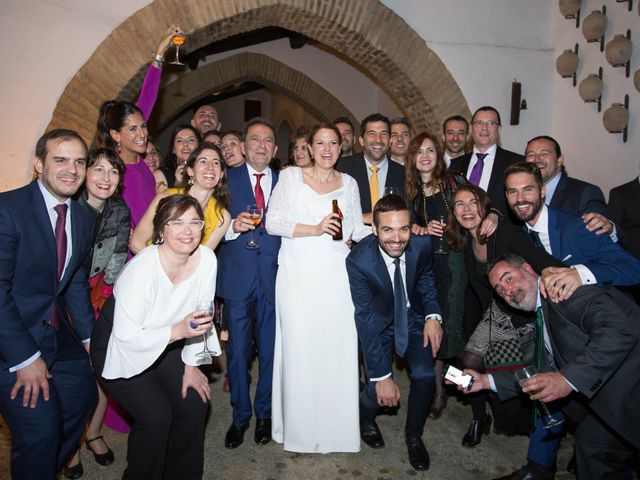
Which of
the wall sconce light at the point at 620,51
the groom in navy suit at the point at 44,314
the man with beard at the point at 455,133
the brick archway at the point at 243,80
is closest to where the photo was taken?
the groom in navy suit at the point at 44,314

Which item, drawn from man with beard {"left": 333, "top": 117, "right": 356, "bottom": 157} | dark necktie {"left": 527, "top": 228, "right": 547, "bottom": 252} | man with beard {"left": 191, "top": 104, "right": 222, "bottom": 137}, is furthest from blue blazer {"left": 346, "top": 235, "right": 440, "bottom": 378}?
man with beard {"left": 191, "top": 104, "right": 222, "bottom": 137}

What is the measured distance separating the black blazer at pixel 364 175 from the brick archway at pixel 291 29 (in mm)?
2375

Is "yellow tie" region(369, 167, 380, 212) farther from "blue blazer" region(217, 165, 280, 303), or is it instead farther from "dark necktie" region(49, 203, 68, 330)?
"dark necktie" region(49, 203, 68, 330)

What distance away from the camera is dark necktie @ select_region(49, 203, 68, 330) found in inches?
96.0

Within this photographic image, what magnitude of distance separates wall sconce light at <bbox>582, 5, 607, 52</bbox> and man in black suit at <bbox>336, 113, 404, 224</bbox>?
10.8 feet

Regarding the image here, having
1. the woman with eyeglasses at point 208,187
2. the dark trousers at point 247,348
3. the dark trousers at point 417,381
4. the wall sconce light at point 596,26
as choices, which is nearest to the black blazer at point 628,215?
the dark trousers at point 417,381

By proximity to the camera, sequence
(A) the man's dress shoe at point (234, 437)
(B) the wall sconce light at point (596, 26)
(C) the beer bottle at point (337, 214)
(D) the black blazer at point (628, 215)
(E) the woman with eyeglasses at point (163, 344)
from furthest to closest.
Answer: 1. (B) the wall sconce light at point (596, 26)
2. (D) the black blazer at point (628, 215)
3. (A) the man's dress shoe at point (234, 437)
4. (C) the beer bottle at point (337, 214)
5. (E) the woman with eyeglasses at point (163, 344)

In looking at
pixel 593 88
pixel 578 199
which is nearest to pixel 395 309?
pixel 578 199

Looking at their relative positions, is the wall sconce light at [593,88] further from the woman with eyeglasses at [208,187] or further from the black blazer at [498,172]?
the woman with eyeglasses at [208,187]

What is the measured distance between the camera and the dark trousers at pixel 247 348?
3.30 meters

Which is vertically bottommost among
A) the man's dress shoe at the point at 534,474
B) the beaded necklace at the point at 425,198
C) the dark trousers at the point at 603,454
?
the man's dress shoe at the point at 534,474

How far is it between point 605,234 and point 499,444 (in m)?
1.57

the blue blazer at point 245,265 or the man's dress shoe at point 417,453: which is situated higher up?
the blue blazer at point 245,265

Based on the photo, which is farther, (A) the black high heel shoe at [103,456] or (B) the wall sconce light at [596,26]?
(B) the wall sconce light at [596,26]
